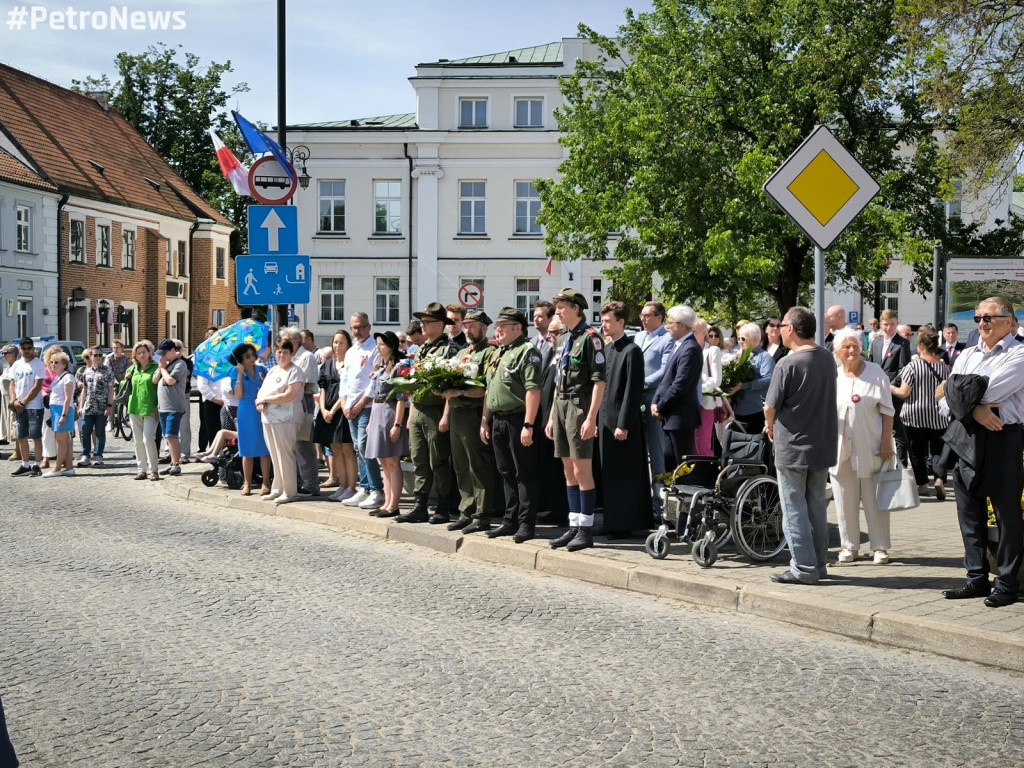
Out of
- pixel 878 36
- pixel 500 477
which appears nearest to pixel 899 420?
pixel 500 477

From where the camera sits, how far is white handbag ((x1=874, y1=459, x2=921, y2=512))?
349 inches

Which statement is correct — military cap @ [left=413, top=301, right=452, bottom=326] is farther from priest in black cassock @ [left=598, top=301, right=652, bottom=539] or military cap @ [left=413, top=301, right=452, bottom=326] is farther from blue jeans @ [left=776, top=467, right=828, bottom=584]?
blue jeans @ [left=776, top=467, right=828, bottom=584]

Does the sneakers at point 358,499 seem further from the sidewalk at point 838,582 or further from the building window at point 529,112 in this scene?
the building window at point 529,112

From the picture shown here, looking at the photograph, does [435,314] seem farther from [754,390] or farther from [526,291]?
[526,291]

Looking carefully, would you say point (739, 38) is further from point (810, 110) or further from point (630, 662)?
point (630, 662)

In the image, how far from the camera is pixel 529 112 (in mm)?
52125

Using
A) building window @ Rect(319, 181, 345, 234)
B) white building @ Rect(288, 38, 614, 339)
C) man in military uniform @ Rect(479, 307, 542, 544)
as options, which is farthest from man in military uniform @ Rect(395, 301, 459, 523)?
building window @ Rect(319, 181, 345, 234)

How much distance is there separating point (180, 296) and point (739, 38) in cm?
3595

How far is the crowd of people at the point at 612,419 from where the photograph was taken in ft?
25.3

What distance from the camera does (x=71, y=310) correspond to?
164ft

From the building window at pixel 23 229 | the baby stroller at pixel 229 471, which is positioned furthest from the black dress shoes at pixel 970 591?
the building window at pixel 23 229

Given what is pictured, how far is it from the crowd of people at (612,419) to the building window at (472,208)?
3746 cm

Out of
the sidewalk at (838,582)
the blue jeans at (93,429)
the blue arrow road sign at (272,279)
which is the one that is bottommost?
the sidewalk at (838,582)

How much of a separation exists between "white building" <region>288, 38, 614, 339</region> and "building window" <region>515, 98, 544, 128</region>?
0.04m
